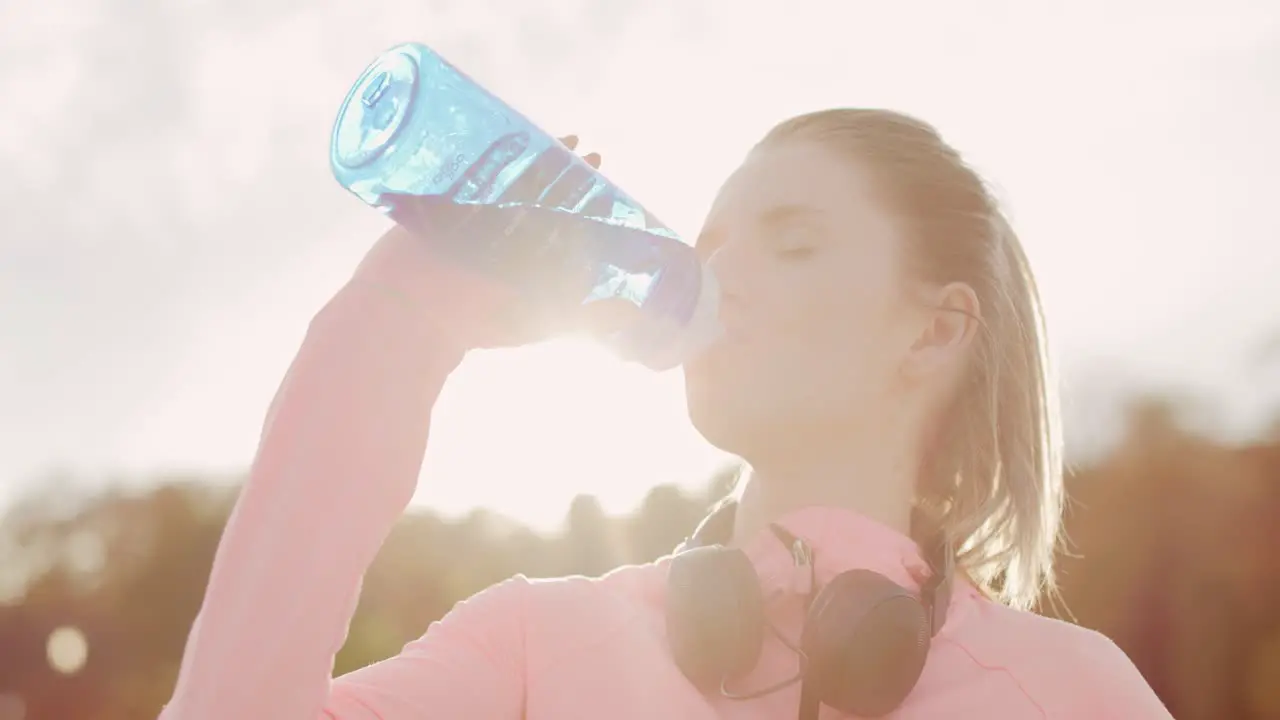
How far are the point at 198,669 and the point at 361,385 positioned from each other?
35 cm

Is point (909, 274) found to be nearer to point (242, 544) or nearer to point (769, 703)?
point (769, 703)

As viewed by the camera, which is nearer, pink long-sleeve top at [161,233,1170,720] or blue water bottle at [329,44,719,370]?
pink long-sleeve top at [161,233,1170,720]

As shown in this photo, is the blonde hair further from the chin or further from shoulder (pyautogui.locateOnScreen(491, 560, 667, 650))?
shoulder (pyautogui.locateOnScreen(491, 560, 667, 650))

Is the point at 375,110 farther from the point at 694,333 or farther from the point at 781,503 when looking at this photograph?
the point at 781,503

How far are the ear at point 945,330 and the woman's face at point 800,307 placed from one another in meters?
0.06

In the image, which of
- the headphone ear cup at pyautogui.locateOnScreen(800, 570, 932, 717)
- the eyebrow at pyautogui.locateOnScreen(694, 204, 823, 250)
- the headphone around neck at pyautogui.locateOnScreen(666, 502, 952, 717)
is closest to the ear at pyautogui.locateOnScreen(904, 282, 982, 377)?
the eyebrow at pyautogui.locateOnScreen(694, 204, 823, 250)

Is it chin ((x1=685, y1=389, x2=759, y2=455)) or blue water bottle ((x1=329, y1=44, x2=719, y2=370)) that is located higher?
blue water bottle ((x1=329, y1=44, x2=719, y2=370))

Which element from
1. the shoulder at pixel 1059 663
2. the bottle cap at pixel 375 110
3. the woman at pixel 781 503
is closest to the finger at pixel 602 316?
the woman at pixel 781 503

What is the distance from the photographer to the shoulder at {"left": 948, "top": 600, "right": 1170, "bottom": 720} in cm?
201

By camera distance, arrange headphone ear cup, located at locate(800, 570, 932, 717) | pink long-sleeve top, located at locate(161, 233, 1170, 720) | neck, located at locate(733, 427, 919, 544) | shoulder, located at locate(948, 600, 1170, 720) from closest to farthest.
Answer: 1. pink long-sleeve top, located at locate(161, 233, 1170, 720)
2. headphone ear cup, located at locate(800, 570, 932, 717)
3. shoulder, located at locate(948, 600, 1170, 720)
4. neck, located at locate(733, 427, 919, 544)

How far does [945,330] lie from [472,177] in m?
1.37

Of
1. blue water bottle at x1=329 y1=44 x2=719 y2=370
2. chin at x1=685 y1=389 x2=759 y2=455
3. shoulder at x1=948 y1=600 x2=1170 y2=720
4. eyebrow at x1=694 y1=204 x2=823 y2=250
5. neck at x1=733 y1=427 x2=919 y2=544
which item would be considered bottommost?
shoulder at x1=948 y1=600 x2=1170 y2=720

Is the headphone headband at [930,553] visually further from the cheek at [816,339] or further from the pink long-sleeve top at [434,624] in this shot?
the cheek at [816,339]

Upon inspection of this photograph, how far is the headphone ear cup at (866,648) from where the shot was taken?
184 centimetres
